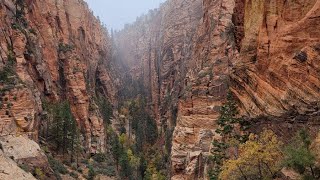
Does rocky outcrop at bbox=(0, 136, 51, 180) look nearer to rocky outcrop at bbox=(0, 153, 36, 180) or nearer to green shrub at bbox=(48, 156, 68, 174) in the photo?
rocky outcrop at bbox=(0, 153, 36, 180)

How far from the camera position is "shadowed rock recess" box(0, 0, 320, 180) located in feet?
96.3

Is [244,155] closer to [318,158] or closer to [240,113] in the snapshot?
[318,158]

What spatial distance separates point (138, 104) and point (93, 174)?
76756 mm

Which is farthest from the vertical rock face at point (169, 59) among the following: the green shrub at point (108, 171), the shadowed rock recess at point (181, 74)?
the green shrub at point (108, 171)

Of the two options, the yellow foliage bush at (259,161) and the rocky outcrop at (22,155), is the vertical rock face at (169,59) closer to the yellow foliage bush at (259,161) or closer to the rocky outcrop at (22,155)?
the rocky outcrop at (22,155)

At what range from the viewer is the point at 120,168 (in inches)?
3014

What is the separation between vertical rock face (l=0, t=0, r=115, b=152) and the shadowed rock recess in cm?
23

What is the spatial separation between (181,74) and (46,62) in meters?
43.5

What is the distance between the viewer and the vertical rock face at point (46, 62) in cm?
5797

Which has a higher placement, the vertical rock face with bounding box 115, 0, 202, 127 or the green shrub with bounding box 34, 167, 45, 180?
the vertical rock face with bounding box 115, 0, 202, 127

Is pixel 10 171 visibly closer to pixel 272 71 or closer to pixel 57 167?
pixel 57 167

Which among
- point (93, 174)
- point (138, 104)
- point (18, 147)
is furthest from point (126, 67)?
point (18, 147)

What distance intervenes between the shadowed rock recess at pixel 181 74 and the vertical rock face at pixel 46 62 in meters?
0.23

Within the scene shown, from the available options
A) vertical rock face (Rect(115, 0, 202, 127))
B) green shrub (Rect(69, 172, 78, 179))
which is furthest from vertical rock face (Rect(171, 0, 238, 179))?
vertical rock face (Rect(115, 0, 202, 127))
